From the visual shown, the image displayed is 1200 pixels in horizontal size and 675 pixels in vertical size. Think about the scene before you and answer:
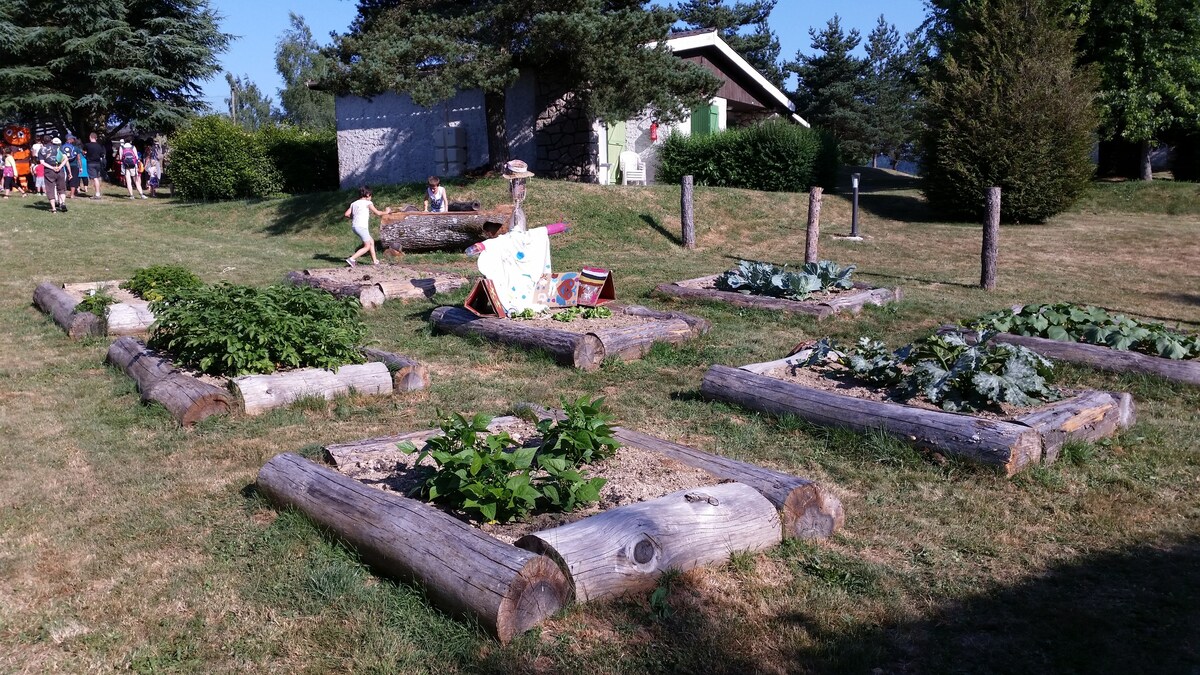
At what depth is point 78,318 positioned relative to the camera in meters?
9.56

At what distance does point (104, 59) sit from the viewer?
2914cm

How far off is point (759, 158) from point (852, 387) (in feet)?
54.3

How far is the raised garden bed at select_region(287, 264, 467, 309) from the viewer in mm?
11469

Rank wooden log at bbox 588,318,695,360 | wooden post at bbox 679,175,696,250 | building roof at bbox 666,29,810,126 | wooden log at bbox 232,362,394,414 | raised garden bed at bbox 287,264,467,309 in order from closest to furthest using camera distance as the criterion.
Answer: wooden log at bbox 232,362,394,414 < wooden log at bbox 588,318,695,360 < raised garden bed at bbox 287,264,467,309 < wooden post at bbox 679,175,696,250 < building roof at bbox 666,29,810,126

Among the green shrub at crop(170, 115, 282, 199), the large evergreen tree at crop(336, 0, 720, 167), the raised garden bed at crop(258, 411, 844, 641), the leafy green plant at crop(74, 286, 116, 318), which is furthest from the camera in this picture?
the green shrub at crop(170, 115, 282, 199)

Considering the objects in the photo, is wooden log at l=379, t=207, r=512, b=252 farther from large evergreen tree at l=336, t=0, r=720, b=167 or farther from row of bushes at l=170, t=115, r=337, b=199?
row of bushes at l=170, t=115, r=337, b=199

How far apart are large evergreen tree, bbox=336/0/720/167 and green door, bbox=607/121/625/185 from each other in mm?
5067

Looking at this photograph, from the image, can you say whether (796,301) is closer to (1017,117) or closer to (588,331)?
(588,331)

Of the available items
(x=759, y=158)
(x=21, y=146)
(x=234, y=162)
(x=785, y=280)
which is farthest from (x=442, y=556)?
(x=21, y=146)

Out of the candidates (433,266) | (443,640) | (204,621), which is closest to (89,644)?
(204,621)

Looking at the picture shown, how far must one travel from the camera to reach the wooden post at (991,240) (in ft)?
41.6

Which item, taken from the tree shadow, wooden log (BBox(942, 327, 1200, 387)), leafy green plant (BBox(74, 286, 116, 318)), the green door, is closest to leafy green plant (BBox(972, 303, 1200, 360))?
wooden log (BBox(942, 327, 1200, 387))

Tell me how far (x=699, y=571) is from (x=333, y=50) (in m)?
17.2

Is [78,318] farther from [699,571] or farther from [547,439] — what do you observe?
[699,571]
